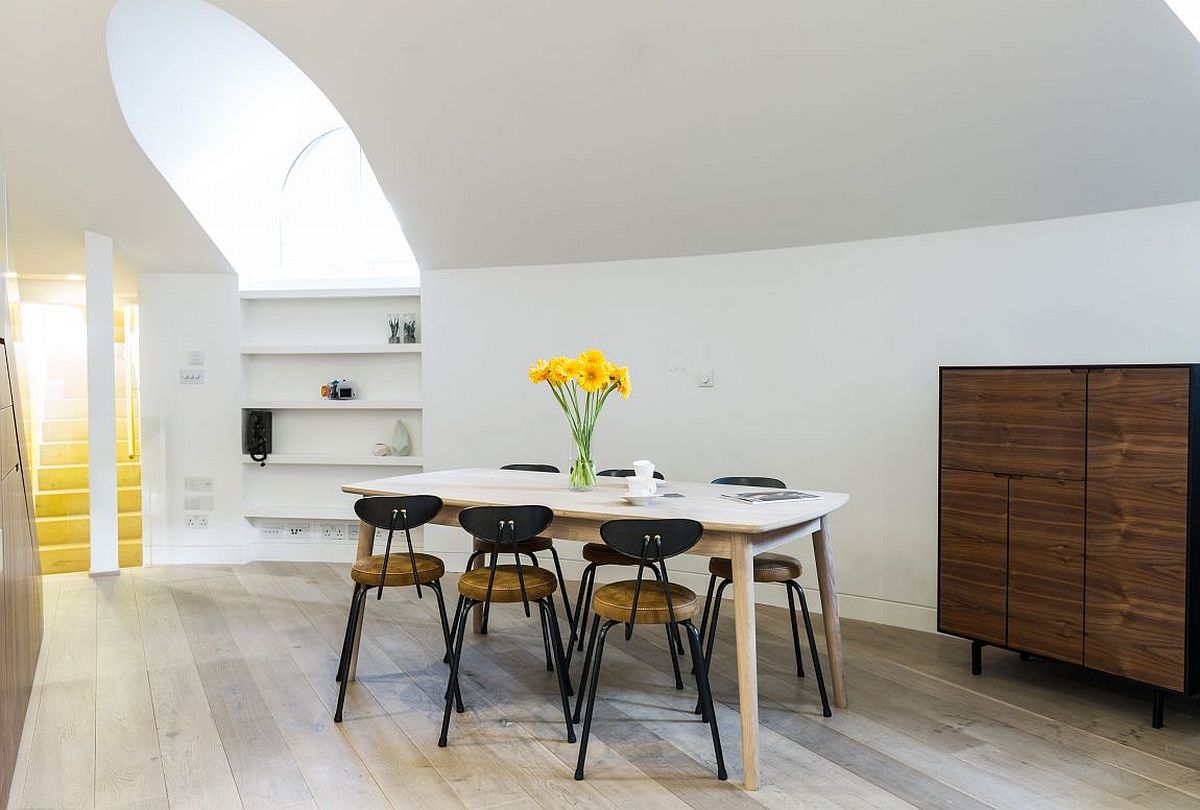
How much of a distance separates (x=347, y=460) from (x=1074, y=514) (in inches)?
172

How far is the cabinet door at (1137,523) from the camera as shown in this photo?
3070mm

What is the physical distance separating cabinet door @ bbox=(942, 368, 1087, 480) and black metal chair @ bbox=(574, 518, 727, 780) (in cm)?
150

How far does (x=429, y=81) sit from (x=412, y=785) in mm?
3191

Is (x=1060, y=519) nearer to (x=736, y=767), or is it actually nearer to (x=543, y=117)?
(x=736, y=767)

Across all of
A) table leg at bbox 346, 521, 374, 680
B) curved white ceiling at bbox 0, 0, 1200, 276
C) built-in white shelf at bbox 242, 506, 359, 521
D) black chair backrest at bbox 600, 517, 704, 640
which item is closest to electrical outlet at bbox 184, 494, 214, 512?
built-in white shelf at bbox 242, 506, 359, 521

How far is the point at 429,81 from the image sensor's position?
4.31 meters

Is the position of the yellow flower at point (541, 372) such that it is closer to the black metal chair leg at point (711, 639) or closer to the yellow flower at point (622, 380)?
the yellow flower at point (622, 380)

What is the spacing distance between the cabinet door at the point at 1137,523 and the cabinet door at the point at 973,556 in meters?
0.36

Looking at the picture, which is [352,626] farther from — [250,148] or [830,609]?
[250,148]

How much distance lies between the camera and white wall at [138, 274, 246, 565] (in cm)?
609

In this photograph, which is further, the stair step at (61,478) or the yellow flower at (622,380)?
the stair step at (61,478)

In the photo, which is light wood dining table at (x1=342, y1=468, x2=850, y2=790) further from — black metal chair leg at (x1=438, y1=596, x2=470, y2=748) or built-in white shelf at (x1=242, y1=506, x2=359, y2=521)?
built-in white shelf at (x1=242, y1=506, x2=359, y2=521)

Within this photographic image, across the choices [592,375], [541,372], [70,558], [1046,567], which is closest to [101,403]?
[70,558]

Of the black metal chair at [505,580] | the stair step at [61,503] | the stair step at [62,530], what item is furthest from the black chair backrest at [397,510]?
the stair step at [61,503]
